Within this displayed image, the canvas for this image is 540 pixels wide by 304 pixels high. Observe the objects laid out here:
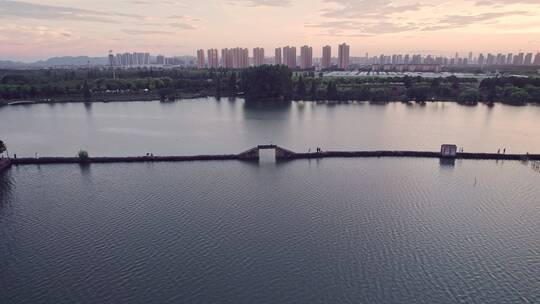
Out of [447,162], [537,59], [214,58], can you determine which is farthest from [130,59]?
[447,162]

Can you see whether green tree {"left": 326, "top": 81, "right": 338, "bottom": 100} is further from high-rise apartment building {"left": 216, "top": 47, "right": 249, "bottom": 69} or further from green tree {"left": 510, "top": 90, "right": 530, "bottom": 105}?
high-rise apartment building {"left": 216, "top": 47, "right": 249, "bottom": 69}

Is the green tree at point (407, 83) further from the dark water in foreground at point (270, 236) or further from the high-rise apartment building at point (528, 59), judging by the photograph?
the high-rise apartment building at point (528, 59)

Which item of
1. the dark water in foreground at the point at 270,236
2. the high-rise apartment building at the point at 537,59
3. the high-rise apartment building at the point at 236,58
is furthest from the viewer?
the high-rise apartment building at the point at 537,59

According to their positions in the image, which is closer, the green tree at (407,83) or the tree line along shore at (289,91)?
the tree line along shore at (289,91)

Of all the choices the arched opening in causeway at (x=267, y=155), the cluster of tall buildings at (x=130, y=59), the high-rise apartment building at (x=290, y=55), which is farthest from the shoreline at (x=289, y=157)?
the cluster of tall buildings at (x=130, y=59)

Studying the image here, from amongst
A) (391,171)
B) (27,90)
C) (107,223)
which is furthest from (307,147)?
(27,90)

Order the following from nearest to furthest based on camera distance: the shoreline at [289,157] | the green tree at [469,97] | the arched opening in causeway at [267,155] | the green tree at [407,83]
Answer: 1. the shoreline at [289,157]
2. the arched opening in causeway at [267,155]
3. the green tree at [469,97]
4. the green tree at [407,83]

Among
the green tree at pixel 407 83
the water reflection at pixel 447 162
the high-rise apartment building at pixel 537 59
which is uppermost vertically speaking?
the high-rise apartment building at pixel 537 59
